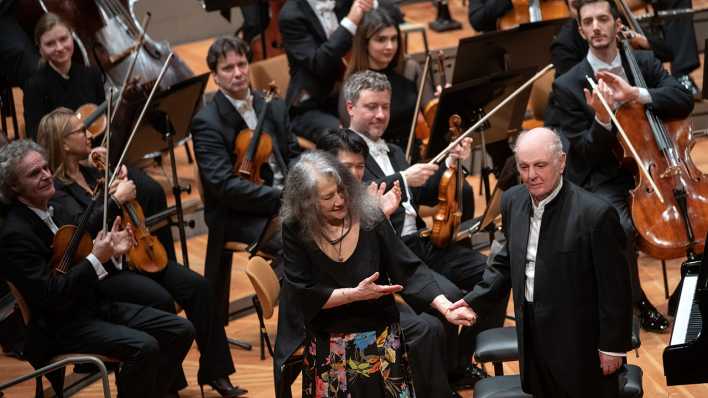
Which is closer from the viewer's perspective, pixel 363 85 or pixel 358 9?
pixel 363 85

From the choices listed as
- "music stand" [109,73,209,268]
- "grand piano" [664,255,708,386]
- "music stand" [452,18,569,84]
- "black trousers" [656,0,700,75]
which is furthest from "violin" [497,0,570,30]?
"grand piano" [664,255,708,386]

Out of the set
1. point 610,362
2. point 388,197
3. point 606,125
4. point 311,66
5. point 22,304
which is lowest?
point 610,362

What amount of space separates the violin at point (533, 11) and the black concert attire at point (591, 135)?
1361 mm

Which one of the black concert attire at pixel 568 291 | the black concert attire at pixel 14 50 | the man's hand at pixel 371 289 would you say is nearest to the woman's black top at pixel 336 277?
the man's hand at pixel 371 289

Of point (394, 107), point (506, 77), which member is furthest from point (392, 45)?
point (506, 77)

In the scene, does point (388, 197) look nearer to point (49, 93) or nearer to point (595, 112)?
point (595, 112)

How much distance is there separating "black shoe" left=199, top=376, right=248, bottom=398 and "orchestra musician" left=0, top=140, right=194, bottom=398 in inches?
15.1

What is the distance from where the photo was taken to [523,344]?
3678 mm

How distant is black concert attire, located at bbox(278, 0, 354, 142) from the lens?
5.91 metres

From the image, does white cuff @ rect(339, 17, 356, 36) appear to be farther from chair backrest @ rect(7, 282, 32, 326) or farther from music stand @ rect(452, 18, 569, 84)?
chair backrest @ rect(7, 282, 32, 326)

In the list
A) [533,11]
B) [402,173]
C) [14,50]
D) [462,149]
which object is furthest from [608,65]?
[14,50]

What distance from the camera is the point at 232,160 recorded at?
205 inches

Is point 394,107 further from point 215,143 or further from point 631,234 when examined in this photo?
point 631,234

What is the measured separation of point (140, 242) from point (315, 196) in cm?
125
